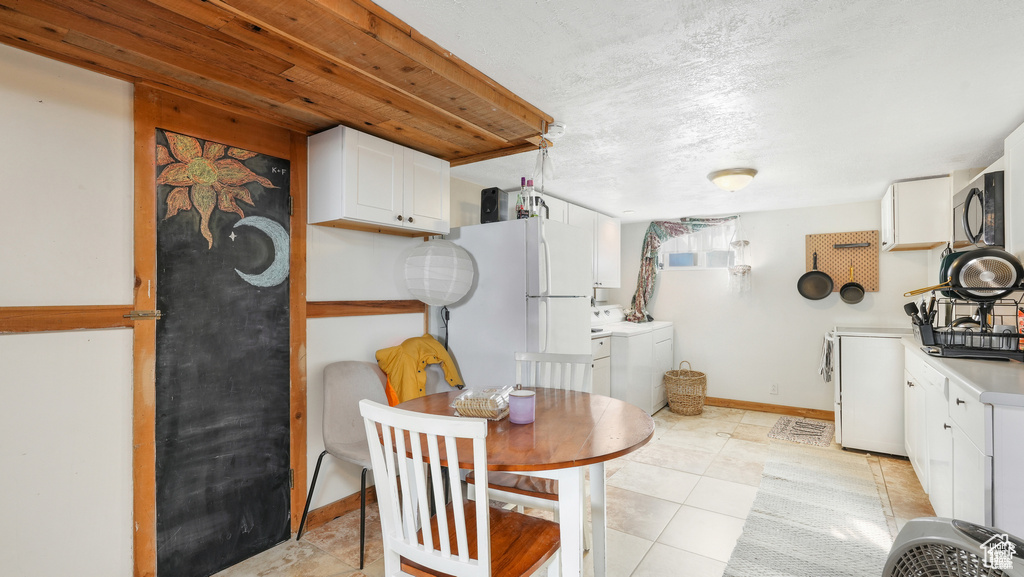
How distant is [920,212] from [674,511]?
3036 mm

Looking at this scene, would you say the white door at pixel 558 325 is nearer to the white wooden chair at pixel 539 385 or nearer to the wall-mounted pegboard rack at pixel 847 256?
the white wooden chair at pixel 539 385

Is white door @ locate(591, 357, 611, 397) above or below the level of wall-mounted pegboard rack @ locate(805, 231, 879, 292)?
below

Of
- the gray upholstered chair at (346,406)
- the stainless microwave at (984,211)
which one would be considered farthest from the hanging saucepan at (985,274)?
the gray upholstered chair at (346,406)

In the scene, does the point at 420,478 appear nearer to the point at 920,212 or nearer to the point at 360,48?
the point at 360,48

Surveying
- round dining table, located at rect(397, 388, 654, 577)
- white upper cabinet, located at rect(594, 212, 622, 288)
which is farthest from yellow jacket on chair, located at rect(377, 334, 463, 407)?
white upper cabinet, located at rect(594, 212, 622, 288)

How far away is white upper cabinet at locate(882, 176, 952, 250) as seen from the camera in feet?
11.2

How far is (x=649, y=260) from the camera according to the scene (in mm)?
5625

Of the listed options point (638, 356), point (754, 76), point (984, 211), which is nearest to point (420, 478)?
point (754, 76)

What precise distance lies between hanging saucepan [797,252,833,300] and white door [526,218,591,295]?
2872 millimetres

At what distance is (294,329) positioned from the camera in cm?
249

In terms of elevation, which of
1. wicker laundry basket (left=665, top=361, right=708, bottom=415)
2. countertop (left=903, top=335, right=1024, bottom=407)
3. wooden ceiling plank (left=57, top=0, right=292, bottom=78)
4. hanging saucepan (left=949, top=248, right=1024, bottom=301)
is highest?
wooden ceiling plank (left=57, top=0, right=292, bottom=78)

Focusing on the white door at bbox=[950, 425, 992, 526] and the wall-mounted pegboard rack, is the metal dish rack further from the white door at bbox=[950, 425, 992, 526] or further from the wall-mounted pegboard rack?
the wall-mounted pegboard rack

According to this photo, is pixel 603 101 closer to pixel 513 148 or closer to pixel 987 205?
pixel 513 148

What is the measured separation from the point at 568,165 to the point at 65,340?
286cm
